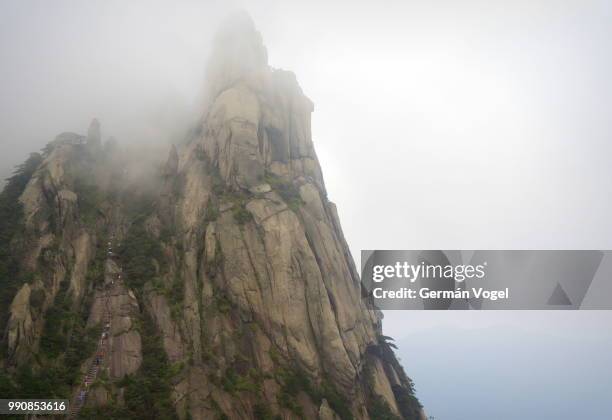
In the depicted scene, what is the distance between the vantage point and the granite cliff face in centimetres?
4888

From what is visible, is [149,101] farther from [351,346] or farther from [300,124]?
[351,346]

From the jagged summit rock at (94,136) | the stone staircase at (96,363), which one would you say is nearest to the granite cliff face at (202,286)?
the jagged summit rock at (94,136)

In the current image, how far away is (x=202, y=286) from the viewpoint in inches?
2226

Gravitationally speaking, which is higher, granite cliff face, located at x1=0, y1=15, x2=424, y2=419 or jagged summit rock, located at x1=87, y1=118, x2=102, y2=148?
jagged summit rock, located at x1=87, y1=118, x2=102, y2=148

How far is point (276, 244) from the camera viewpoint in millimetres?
58188

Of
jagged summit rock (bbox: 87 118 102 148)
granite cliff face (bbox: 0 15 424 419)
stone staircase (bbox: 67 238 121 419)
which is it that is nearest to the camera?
stone staircase (bbox: 67 238 121 419)

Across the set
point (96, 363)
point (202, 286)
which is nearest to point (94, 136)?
point (202, 286)

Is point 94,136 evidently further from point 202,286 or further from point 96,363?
point 96,363

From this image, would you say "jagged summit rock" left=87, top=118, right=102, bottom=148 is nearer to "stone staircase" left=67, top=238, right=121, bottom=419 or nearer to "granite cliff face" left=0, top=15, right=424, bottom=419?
"granite cliff face" left=0, top=15, right=424, bottom=419

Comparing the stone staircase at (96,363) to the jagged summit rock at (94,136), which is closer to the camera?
the stone staircase at (96,363)

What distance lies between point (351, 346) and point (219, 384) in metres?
17.2

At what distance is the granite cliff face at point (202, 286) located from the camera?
1924 inches

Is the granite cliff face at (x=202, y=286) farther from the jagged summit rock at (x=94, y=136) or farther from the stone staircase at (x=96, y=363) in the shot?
the stone staircase at (x=96, y=363)

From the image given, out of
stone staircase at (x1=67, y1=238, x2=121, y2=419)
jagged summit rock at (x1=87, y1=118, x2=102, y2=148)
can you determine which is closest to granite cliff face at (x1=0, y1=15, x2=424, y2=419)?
jagged summit rock at (x1=87, y1=118, x2=102, y2=148)
